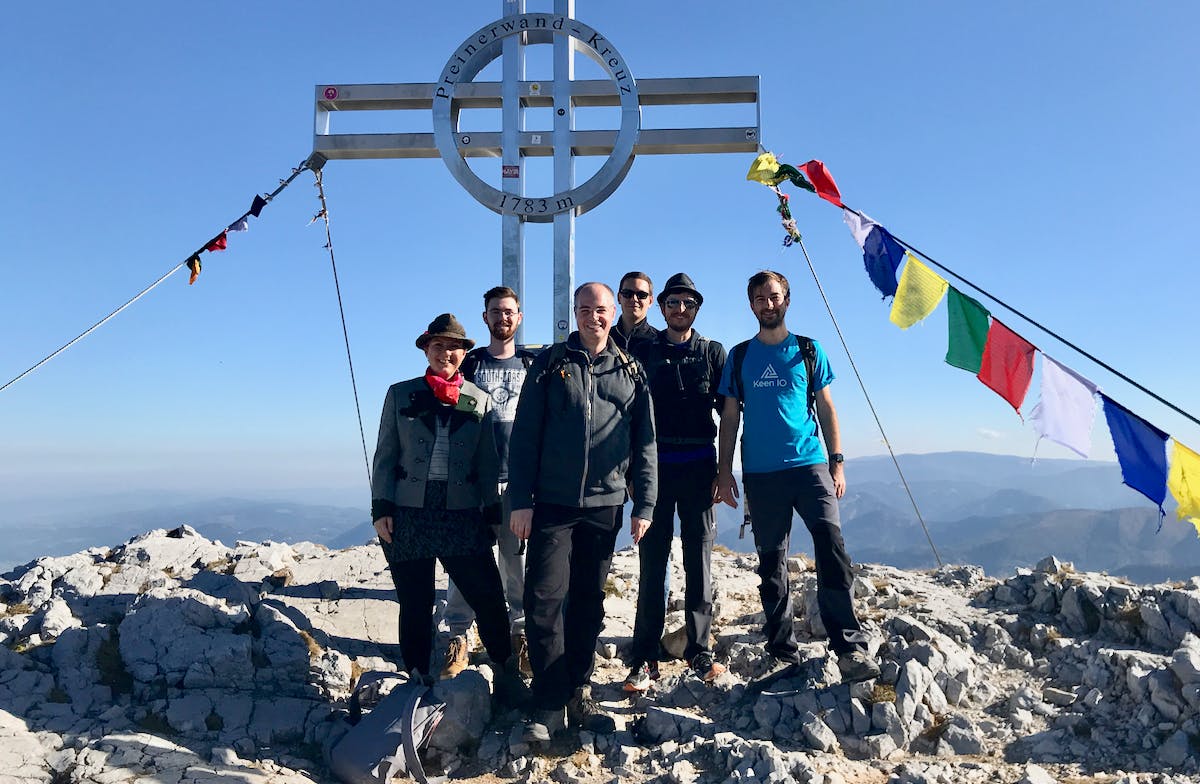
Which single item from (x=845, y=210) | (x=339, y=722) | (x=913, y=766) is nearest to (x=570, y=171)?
(x=845, y=210)

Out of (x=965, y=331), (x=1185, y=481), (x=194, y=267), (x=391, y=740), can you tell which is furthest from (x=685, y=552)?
(x=194, y=267)

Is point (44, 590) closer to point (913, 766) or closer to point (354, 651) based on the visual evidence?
point (354, 651)

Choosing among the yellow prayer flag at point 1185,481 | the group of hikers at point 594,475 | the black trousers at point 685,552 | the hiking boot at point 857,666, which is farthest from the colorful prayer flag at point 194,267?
the yellow prayer flag at point 1185,481

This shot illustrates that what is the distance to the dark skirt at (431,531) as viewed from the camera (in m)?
4.51

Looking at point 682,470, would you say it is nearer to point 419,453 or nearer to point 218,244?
point 419,453

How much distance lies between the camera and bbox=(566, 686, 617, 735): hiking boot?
4.38m

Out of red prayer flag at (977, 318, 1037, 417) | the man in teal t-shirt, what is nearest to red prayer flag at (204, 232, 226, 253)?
the man in teal t-shirt

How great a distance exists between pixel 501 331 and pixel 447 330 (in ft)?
2.36

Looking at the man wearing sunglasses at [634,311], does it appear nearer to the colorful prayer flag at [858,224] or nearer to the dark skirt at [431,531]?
the dark skirt at [431,531]

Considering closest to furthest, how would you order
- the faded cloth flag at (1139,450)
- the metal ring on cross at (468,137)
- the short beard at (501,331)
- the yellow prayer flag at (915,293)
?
the faded cloth flag at (1139,450) → the short beard at (501,331) → the yellow prayer flag at (915,293) → the metal ring on cross at (468,137)

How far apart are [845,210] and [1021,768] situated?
5.15 m

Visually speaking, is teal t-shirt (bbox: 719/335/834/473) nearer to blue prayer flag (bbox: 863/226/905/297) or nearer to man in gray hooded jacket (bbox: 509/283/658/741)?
man in gray hooded jacket (bbox: 509/283/658/741)

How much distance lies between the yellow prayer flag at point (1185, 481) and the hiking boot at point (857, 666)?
8.67 ft

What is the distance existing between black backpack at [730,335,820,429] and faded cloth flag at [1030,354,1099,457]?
88.9 inches
